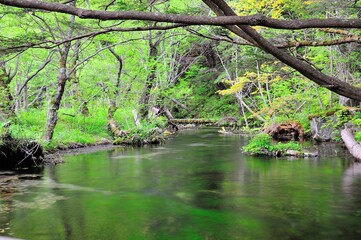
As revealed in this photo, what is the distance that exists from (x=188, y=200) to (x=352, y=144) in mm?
8492

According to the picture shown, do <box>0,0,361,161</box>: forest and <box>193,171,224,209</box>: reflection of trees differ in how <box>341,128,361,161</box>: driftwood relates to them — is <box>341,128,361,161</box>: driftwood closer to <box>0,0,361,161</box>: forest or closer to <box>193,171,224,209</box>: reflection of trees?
<box>0,0,361,161</box>: forest

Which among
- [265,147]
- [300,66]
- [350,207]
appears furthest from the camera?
[265,147]

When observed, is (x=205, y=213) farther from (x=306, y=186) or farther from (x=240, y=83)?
(x=240, y=83)

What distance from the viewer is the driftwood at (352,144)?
1354 cm

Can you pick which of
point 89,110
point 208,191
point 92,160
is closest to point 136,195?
point 208,191

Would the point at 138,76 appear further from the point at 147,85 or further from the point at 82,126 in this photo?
the point at 82,126

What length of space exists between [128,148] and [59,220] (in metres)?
11.1

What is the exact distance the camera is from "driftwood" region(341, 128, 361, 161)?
13.5 meters

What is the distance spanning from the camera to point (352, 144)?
14727mm

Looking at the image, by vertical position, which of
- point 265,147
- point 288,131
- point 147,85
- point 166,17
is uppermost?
point 147,85

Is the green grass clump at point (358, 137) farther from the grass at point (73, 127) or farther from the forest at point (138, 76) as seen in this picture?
the grass at point (73, 127)

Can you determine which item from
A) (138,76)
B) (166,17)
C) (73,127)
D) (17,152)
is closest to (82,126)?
(73,127)

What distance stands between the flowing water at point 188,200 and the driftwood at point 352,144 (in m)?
0.32

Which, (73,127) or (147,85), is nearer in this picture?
(73,127)
